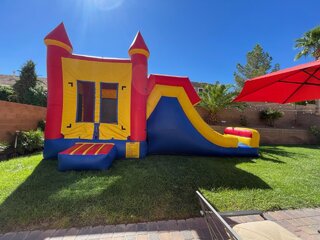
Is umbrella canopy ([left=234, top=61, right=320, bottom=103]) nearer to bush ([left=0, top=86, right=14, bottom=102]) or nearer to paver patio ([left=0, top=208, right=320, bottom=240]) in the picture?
paver patio ([left=0, top=208, right=320, bottom=240])

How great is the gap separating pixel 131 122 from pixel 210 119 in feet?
27.9

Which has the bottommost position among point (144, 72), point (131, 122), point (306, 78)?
point (131, 122)

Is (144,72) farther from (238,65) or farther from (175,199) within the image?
(238,65)

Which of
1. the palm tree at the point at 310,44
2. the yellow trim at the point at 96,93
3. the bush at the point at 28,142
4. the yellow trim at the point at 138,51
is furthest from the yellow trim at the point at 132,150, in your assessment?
the palm tree at the point at 310,44

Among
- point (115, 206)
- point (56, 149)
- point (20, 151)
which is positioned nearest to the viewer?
point (115, 206)

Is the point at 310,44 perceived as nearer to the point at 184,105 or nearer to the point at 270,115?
the point at 270,115

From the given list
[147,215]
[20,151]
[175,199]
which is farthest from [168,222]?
[20,151]

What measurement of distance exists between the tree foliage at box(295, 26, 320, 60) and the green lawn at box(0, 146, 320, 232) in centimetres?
1788

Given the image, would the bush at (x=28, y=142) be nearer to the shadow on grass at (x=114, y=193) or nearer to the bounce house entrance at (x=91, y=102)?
the bounce house entrance at (x=91, y=102)

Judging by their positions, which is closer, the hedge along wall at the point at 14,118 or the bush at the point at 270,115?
the hedge along wall at the point at 14,118

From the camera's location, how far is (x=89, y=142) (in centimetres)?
600

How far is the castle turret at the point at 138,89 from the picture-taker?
20.0 ft

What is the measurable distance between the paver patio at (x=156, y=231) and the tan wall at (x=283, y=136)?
938 cm

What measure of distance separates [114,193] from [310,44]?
23.3 meters
